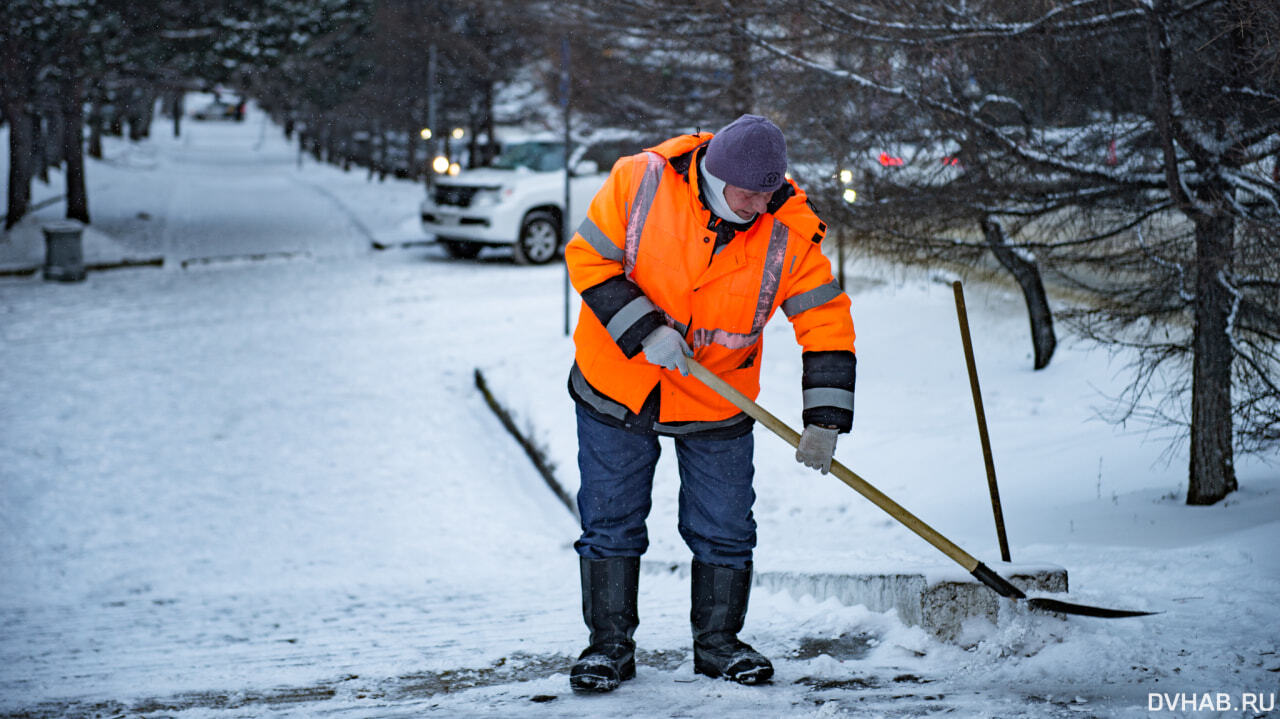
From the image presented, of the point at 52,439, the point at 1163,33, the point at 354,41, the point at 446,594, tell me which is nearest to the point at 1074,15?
the point at 1163,33

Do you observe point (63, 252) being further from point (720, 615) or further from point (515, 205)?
point (720, 615)

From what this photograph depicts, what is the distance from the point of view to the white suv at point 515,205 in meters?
14.5

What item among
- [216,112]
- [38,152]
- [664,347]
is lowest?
[664,347]

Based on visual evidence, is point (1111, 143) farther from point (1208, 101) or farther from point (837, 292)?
point (837, 292)

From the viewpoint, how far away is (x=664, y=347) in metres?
3.05

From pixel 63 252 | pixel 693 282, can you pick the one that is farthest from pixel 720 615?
pixel 63 252

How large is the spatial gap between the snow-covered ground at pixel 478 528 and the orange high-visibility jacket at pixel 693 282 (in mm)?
830

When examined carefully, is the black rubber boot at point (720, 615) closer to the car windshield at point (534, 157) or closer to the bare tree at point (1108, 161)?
the bare tree at point (1108, 161)

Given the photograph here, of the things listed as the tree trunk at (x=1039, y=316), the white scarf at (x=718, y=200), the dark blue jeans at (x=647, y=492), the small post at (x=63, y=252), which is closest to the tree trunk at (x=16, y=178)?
the small post at (x=63, y=252)

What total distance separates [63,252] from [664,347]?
1243 cm

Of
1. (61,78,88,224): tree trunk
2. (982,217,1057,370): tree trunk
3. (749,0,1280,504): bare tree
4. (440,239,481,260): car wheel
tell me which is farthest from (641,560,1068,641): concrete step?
(61,78,88,224): tree trunk

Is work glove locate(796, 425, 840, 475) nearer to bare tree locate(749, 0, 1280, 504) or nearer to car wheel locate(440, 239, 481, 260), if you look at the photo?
bare tree locate(749, 0, 1280, 504)

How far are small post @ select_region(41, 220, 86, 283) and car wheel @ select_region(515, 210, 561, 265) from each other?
199 inches

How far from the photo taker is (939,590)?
11.3ft
